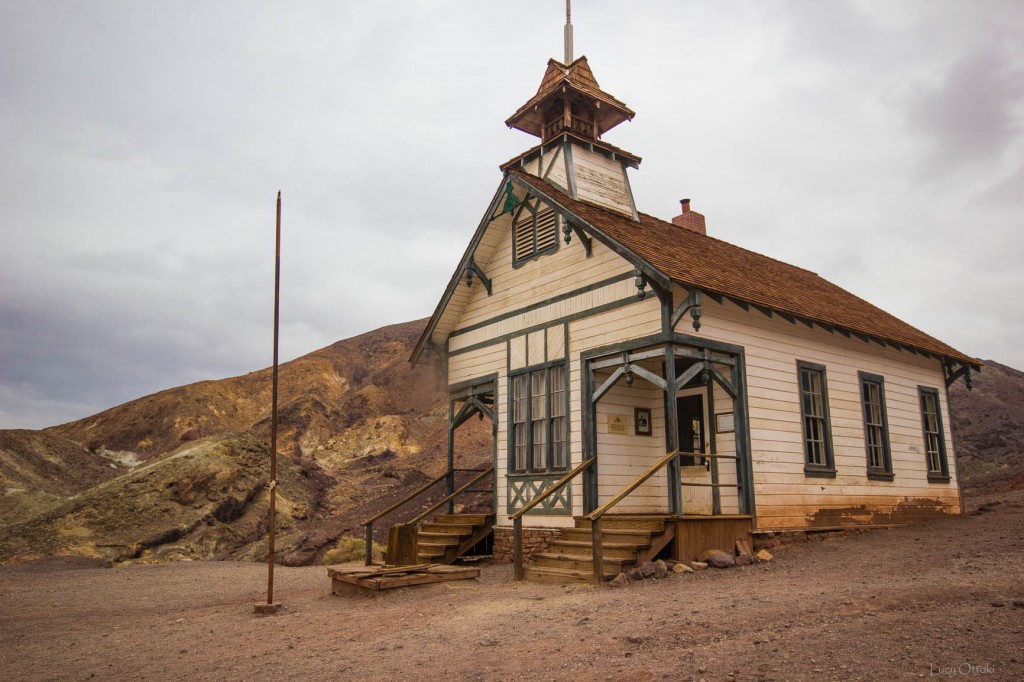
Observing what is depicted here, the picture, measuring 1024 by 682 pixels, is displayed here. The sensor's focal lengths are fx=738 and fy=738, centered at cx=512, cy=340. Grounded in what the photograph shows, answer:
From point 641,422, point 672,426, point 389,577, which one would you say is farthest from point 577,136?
point 389,577

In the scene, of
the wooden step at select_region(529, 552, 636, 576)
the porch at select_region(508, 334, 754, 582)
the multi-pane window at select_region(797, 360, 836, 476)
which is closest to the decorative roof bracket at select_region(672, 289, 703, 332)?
the porch at select_region(508, 334, 754, 582)

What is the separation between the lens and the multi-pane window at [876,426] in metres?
15.4

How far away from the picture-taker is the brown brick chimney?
65.5ft

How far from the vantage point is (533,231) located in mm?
15742

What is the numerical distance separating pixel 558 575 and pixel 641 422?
14.0 ft

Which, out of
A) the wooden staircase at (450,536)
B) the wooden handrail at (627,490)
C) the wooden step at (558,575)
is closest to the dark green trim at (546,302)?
the wooden handrail at (627,490)

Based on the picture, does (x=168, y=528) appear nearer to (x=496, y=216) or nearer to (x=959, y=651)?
(x=496, y=216)

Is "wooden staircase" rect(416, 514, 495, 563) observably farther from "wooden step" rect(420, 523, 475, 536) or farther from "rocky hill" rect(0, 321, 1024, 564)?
"rocky hill" rect(0, 321, 1024, 564)

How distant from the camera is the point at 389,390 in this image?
162 ft

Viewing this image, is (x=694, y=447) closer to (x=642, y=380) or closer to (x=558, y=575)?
(x=642, y=380)

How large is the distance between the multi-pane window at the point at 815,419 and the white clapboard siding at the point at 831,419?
0.55 ft

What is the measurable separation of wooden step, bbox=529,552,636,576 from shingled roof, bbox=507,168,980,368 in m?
4.38

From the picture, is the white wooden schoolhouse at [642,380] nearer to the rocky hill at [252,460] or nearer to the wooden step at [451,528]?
the wooden step at [451,528]

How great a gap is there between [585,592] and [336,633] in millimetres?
3363
